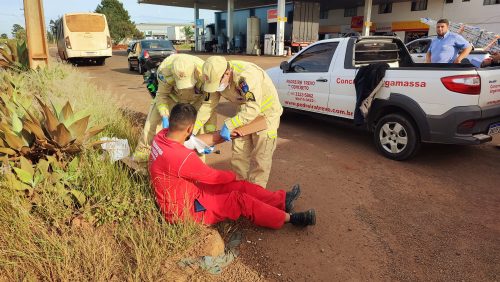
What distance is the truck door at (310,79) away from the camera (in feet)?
18.6

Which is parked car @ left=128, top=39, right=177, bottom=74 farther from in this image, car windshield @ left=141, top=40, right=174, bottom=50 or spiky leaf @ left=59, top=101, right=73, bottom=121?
spiky leaf @ left=59, top=101, right=73, bottom=121

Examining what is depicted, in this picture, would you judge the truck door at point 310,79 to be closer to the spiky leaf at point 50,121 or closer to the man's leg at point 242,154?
the man's leg at point 242,154

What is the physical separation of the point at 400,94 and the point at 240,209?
294 cm

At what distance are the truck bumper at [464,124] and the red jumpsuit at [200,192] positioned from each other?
8.10ft

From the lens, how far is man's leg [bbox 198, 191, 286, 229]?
9.38 feet

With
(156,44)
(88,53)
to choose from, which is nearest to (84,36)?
(88,53)

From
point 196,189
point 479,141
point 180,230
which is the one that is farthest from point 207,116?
point 479,141

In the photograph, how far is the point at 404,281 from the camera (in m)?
2.50

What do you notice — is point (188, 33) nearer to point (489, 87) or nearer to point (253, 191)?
point (489, 87)

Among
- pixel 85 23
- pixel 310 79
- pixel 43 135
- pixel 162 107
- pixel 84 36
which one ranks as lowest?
Answer: pixel 43 135

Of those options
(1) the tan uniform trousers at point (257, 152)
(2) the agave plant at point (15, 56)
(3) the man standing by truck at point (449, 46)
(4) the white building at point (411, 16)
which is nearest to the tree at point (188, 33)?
(4) the white building at point (411, 16)

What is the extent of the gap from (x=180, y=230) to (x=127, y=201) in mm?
513

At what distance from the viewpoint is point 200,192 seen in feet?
9.21

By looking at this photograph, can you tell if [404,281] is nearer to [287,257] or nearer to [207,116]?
[287,257]
